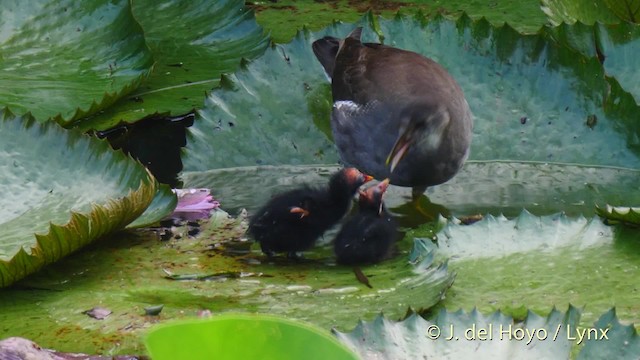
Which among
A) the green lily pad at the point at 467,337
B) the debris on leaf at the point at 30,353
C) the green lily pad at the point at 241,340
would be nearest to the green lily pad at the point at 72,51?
the debris on leaf at the point at 30,353

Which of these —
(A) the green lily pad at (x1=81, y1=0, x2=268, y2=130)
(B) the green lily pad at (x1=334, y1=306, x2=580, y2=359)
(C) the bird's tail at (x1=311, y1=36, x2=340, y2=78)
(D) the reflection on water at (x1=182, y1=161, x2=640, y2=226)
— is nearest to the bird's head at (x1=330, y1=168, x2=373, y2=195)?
(D) the reflection on water at (x1=182, y1=161, x2=640, y2=226)

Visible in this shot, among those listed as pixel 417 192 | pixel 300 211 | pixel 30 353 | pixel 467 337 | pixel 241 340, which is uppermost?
pixel 241 340

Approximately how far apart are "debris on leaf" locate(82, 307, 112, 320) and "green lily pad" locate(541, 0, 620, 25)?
1424 millimetres

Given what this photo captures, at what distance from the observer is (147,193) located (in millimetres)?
2068

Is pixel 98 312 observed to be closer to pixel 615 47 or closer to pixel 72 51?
pixel 72 51

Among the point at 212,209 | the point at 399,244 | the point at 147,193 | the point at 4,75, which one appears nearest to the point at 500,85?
the point at 399,244

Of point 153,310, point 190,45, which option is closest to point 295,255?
point 153,310

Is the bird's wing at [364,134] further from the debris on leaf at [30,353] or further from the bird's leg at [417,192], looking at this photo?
the debris on leaf at [30,353]

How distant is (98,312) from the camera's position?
6.25 feet

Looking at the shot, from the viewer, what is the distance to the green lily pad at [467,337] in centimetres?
133

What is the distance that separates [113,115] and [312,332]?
2067 mm

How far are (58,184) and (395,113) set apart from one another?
0.91m

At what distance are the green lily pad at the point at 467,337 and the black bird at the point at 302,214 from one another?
32.4 inches

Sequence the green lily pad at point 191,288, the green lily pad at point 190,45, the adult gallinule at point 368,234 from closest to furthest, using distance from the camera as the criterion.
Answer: the green lily pad at point 191,288, the adult gallinule at point 368,234, the green lily pad at point 190,45
